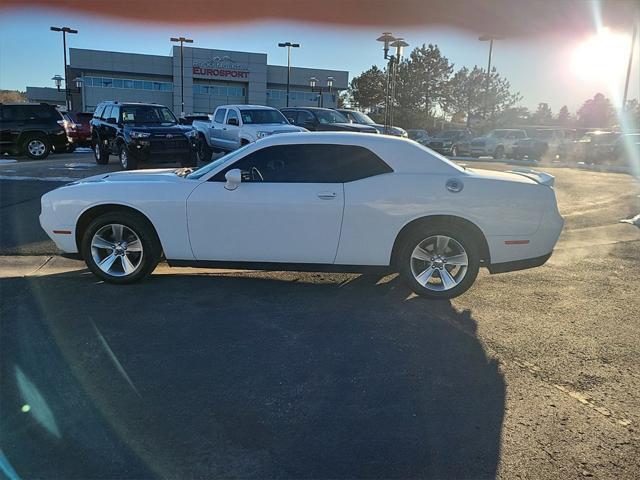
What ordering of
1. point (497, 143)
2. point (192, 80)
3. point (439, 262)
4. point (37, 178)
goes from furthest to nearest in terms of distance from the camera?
point (192, 80) → point (497, 143) → point (37, 178) → point (439, 262)

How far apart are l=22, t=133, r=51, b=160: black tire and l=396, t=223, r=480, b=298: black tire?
58.5 ft

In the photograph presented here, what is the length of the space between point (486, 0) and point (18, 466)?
4.68 m

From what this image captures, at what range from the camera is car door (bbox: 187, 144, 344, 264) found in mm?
4996

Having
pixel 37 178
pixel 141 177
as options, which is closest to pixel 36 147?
pixel 37 178

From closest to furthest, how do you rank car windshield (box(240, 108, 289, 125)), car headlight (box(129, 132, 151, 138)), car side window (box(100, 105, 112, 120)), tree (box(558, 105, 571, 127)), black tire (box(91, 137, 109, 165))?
car headlight (box(129, 132, 151, 138))
car side window (box(100, 105, 112, 120))
car windshield (box(240, 108, 289, 125))
black tire (box(91, 137, 109, 165))
tree (box(558, 105, 571, 127))

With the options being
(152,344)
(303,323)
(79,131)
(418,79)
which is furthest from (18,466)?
(418,79)

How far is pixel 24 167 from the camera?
15.5m

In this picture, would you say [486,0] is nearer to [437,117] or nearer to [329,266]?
[329,266]

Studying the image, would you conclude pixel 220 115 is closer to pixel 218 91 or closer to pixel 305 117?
pixel 305 117

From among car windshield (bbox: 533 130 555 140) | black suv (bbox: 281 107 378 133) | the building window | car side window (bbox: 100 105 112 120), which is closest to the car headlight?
car side window (bbox: 100 105 112 120)

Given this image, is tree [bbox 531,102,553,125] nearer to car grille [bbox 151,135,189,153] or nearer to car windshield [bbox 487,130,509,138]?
car windshield [bbox 487,130,509,138]

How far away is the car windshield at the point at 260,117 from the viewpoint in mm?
16031

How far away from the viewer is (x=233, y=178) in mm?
4977

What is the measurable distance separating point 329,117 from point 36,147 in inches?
421
